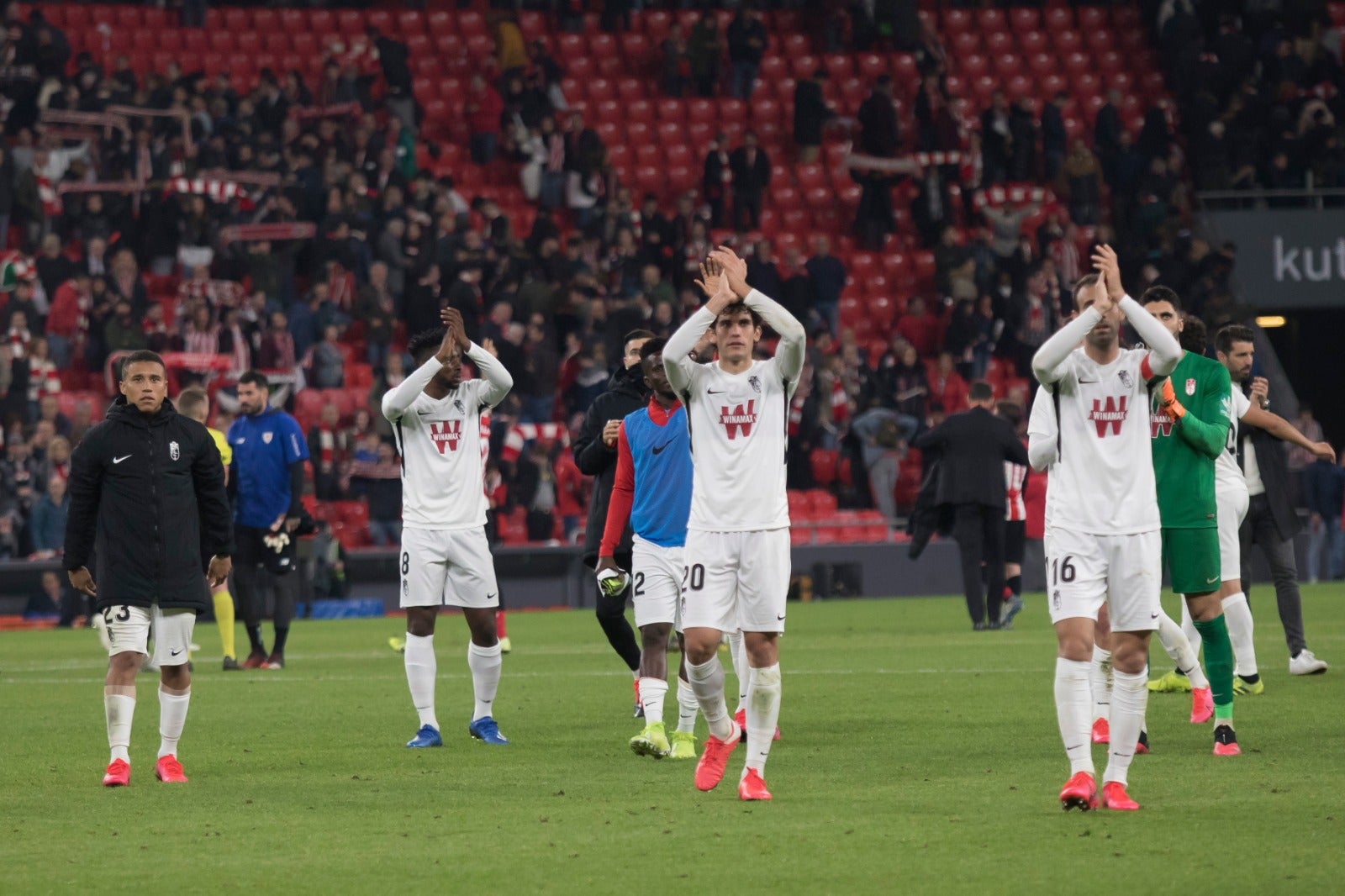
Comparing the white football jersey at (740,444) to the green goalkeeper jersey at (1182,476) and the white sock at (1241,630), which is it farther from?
the white sock at (1241,630)

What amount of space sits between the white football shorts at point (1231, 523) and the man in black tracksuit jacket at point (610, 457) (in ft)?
11.8

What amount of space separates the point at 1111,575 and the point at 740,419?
1.74 metres

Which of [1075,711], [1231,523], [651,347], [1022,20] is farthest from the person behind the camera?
[1022,20]

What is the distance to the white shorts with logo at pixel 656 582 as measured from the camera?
10.7m

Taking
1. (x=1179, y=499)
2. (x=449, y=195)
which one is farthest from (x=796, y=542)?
(x=1179, y=499)

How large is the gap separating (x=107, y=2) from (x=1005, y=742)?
2683 centimetres

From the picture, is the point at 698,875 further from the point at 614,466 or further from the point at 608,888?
the point at 614,466

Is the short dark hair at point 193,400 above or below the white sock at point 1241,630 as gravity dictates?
above

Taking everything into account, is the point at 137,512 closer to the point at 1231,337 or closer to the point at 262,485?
the point at 1231,337

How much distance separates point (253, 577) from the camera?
647 inches

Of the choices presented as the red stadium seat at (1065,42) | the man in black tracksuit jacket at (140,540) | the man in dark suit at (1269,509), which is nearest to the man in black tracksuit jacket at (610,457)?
the man in black tracksuit jacket at (140,540)

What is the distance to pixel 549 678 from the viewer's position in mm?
15305

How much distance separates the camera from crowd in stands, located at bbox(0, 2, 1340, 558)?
25.8 meters

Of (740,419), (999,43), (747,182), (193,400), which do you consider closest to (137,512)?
(740,419)
